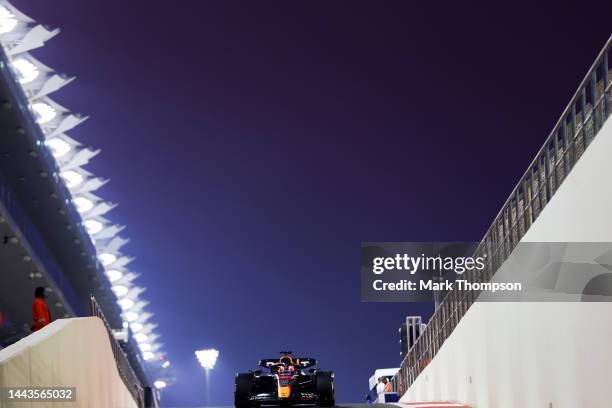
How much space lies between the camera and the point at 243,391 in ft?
70.0

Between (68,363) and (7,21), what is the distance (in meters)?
31.3

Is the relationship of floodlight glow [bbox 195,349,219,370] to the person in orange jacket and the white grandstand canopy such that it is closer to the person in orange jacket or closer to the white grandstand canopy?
the white grandstand canopy

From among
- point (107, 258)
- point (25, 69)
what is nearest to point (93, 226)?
point (107, 258)

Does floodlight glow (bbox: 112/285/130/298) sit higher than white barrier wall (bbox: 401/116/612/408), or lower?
higher

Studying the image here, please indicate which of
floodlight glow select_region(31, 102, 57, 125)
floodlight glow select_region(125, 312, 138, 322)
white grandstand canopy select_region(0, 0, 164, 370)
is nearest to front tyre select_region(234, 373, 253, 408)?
white grandstand canopy select_region(0, 0, 164, 370)

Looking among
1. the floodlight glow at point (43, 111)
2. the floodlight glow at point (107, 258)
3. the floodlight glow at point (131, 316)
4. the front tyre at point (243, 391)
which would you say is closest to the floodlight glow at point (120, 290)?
the floodlight glow at point (131, 316)

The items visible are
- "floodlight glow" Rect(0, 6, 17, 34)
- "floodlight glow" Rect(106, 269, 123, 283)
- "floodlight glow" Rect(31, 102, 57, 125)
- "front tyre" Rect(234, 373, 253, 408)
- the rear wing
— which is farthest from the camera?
"floodlight glow" Rect(106, 269, 123, 283)

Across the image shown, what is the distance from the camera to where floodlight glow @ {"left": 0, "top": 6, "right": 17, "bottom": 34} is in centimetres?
4170

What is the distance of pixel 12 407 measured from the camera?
996cm

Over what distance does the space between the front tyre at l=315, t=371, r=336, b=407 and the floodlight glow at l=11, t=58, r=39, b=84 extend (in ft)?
97.4

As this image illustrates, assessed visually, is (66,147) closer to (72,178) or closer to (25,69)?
(72,178)

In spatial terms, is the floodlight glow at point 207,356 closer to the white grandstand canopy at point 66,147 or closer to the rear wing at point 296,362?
the white grandstand canopy at point 66,147

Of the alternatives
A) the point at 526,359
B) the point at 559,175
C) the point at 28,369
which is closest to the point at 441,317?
the point at 526,359

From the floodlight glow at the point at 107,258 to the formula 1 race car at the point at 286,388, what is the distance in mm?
57984
